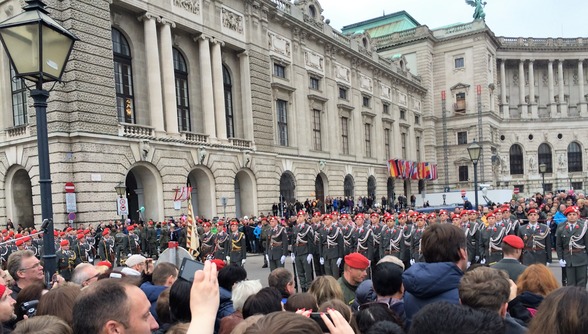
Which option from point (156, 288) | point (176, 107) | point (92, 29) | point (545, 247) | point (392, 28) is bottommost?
point (545, 247)

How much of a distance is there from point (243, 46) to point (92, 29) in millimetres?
10783

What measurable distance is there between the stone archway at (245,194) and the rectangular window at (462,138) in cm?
3911

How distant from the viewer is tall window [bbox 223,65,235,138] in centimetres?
3060

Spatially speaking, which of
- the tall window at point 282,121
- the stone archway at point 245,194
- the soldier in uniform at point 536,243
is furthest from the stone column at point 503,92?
the soldier in uniform at point 536,243

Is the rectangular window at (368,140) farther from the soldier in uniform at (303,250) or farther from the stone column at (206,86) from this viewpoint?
the soldier in uniform at (303,250)

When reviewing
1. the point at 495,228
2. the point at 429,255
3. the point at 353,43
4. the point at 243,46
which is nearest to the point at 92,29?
the point at 243,46

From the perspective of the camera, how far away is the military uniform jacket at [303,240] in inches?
582

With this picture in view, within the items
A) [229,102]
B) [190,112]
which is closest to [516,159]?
[229,102]

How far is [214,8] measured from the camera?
2794 cm

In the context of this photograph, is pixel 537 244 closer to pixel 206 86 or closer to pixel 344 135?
pixel 206 86

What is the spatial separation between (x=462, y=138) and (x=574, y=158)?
1827 cm

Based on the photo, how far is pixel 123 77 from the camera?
964 inches

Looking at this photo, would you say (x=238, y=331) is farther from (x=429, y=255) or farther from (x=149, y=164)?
(x=149, y=164)

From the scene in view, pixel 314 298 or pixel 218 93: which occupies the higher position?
pixel 218 93
